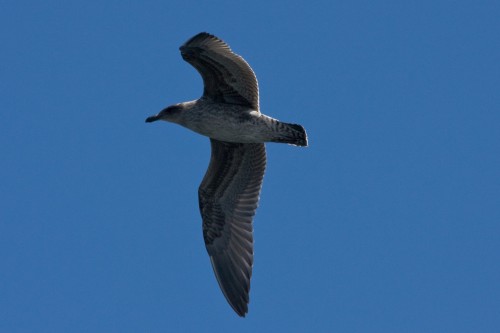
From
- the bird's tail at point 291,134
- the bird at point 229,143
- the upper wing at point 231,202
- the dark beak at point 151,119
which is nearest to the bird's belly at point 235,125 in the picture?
the bird at point 229,143

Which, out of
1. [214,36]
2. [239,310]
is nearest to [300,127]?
[214,36]

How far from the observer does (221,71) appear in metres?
12.7

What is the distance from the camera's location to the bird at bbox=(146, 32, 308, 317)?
12609 mm

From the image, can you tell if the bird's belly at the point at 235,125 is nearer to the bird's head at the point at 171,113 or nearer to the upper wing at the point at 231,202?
the bird's head at the point at 171,113

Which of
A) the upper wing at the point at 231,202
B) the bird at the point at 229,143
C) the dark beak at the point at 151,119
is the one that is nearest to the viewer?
the bird at the point at 229,143

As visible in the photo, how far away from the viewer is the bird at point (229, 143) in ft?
41.4

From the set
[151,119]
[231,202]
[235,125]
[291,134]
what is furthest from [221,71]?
[231,202]

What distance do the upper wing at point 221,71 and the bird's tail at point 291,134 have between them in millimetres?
528

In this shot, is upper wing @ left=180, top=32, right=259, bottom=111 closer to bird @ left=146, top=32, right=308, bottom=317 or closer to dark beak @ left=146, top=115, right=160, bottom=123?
bird @ left=146, top=32, right=308, bottom=317

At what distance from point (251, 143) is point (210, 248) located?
5.72ft

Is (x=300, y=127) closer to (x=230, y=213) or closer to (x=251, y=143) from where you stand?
(x=251, y=143)

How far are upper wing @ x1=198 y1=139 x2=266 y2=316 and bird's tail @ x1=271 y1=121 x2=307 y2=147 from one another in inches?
38.1

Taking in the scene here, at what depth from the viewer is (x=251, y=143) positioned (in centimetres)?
1372

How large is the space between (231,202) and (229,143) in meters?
0.94
